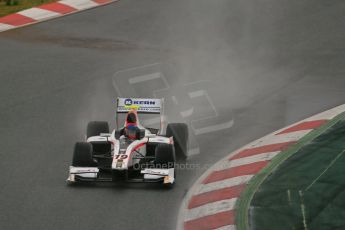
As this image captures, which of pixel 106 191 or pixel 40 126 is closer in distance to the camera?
pixel 106 191

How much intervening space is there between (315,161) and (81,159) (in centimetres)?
394

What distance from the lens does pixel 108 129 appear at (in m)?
17.7

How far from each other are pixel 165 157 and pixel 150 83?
6137 mm

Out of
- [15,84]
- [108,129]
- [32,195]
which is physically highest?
[15,84]

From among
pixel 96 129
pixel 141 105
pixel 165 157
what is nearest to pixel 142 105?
pixel 141 105

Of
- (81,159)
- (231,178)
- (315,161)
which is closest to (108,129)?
(81,159)

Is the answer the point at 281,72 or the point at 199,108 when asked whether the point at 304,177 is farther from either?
the point at 281,72

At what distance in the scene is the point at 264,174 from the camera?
16016 millimetres

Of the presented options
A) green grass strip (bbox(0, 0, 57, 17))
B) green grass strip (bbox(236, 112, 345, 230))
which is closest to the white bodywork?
green grass strip (bbox(236, 112, 345, 230))

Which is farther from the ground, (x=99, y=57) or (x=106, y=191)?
(x=99, y=57)

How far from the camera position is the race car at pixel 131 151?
15836 mm

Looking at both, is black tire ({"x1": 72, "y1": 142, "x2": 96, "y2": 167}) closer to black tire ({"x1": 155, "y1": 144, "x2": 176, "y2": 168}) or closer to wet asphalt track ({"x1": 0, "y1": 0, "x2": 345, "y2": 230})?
wet asphalt track ({"x1": 0, "y1": 0, "x2": 345, "y2": 230})

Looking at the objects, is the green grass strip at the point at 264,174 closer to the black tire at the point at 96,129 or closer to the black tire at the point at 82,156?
the black tire at the point at 82,156

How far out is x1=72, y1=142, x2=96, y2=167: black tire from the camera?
16062 millimetres
